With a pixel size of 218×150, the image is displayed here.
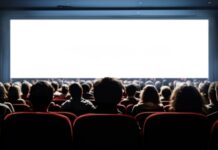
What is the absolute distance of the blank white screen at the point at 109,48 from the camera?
18297 mm

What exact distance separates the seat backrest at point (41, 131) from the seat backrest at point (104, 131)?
0.10 metres

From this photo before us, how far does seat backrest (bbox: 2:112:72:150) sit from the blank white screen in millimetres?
15618

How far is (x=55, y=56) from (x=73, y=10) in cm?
262

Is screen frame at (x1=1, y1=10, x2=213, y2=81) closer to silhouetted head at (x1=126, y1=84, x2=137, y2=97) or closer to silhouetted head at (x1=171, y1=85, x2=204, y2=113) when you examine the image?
silhouetted head at (x1=126, y1=84, x2=137, y2=97)

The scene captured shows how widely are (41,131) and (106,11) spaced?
15.1 m

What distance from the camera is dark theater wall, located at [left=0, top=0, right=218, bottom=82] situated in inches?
639

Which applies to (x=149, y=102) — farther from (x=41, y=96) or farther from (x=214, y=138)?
(x=214, y=138)

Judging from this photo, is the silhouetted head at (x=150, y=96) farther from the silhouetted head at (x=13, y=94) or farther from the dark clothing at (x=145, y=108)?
the silhouetted head at (x=13, y=94)

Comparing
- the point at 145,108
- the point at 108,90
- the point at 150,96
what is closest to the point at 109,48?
the point at 150,96

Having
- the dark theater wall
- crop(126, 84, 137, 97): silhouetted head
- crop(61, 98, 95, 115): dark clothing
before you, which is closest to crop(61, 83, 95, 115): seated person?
crop(61, 98, 95, 115): dark clothing

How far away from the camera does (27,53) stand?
18656 mm

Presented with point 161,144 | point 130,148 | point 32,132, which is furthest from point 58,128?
point 161,144

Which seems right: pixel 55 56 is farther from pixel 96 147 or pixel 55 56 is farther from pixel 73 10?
pixel 96 147

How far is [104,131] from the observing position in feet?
8.76
